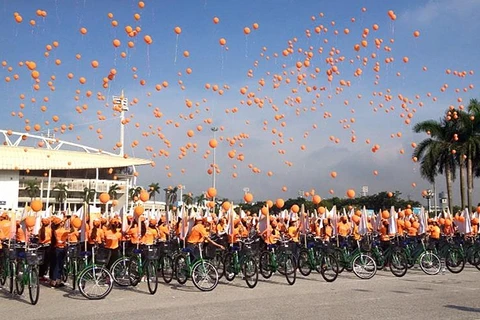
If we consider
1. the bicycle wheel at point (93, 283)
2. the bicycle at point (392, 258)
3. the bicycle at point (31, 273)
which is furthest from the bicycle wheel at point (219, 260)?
the bicycle at point (31, 273)

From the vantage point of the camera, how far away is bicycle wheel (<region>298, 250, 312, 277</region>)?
43.3 ft

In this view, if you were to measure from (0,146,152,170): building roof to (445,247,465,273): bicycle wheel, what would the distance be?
2729 inches

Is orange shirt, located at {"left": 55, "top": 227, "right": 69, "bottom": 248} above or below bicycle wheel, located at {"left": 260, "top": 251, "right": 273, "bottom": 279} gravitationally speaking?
above

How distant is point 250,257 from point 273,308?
2761 millimetres

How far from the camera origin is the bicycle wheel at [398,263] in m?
13.1

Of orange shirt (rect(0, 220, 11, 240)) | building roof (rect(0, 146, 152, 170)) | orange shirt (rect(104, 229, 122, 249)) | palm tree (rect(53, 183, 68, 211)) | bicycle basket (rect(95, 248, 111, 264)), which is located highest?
building roof (rect(0, 146, 152, 170))

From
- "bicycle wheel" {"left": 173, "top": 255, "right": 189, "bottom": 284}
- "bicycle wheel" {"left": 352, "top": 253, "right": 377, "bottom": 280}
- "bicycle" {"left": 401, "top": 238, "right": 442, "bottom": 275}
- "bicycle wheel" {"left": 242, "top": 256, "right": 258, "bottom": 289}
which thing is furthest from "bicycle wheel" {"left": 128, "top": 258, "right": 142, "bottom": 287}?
"bicycle" {"left": 401, "top": 238, "right": 442, "bottom": 275}

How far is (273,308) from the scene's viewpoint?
343 inches

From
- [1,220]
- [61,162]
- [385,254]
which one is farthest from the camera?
[61,162]

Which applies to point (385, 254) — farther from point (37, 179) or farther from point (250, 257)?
point (37, 179)

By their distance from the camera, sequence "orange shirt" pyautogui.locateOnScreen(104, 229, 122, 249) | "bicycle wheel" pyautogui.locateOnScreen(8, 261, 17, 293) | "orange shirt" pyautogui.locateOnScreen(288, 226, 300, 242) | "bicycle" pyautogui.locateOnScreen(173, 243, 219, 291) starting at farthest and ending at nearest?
"orange shirt" pyautogui.locateOnScreen(288, 226, 300, 242) < "orange shirt" pyautogui.locateOnScreen(104, 229, 122, 249) < "bicycle" pyautogui.locateOnScreen(173, 243, 219, 291) < "bicycle wheel" pyautogui.locateOnScreen(8, 261, 17, 293)

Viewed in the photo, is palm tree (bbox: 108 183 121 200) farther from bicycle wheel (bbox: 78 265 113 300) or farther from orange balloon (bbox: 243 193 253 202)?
bicycle wheel (bbox: 78 265 113 300)

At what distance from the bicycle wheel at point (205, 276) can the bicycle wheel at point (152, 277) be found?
2.54 feet

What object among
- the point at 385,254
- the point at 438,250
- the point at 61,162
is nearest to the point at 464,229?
the point at 438,250
